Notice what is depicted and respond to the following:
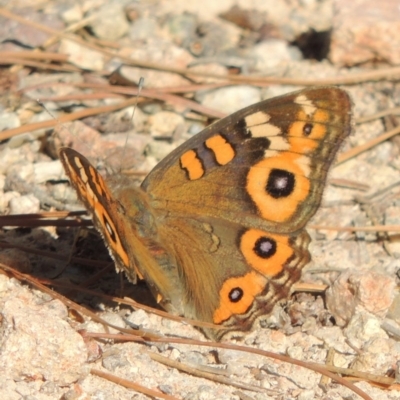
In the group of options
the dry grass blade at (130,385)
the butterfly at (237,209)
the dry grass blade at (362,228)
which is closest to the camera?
the dry grass blade at (130,385)

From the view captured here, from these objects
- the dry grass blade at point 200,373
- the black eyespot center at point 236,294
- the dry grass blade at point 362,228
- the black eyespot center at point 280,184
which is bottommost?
the dry grass blade at point 200,373

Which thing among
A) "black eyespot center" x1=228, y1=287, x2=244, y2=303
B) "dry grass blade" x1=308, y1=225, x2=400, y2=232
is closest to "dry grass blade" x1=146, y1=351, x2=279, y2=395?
"black eyespot center" x1=228, y1=287, x2=244, y2=303

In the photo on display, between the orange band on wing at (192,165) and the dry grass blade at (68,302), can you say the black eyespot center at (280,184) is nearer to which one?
the orange band on wing at (192,165)

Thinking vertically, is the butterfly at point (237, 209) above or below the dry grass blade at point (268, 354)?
above

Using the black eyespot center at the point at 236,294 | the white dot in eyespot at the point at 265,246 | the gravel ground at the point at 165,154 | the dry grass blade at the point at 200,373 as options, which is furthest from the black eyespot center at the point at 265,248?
the dry grass blade at the point at 200,373

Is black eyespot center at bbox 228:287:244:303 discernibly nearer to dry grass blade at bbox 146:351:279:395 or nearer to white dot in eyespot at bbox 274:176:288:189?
dry grass blade at bbox 146:351:279:395

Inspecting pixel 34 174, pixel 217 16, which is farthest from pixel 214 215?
pixel 217 16

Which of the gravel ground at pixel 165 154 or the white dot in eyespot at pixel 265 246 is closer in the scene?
the gravel ground at pixel 165 154

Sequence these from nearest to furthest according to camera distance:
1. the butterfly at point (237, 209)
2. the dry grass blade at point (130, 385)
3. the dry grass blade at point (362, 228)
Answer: the dry grass blade at point (130, 385)
the butterfly at point (237, 209)
the dry grass blade at point (362, 228)
